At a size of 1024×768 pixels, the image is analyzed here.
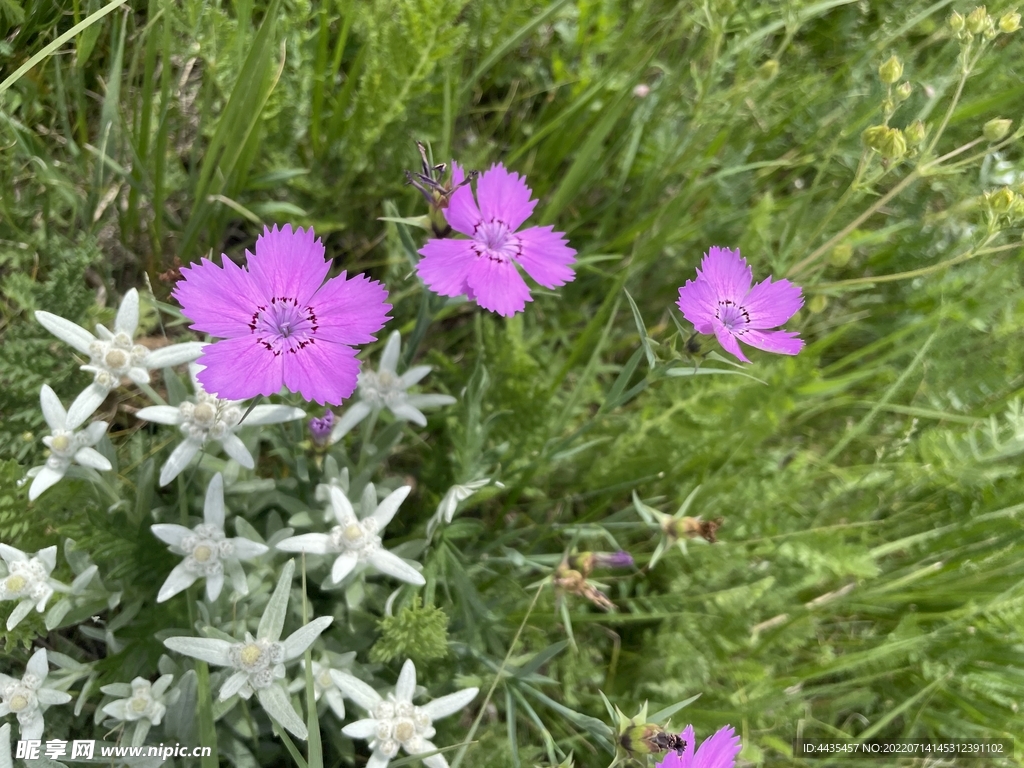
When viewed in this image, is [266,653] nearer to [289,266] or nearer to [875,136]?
[289,266]

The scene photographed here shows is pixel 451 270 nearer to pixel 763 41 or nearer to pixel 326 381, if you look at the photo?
pixel 326 381

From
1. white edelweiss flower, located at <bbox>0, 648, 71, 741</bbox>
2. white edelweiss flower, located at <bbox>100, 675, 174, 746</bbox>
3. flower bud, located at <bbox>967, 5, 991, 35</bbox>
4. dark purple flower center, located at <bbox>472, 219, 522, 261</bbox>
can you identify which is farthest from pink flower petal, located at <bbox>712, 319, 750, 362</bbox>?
white edelweiss flower, located at <bbox>0, 648, 71, 741</bbox>

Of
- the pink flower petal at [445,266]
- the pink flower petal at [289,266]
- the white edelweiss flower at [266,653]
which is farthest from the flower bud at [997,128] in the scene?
the white edelweiss flower at [266,653]

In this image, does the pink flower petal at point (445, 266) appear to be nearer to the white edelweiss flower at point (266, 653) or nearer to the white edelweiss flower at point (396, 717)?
the white edelweiss flower at point (266, 653)

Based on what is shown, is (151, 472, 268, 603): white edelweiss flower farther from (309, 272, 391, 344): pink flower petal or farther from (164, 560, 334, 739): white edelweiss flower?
(309, 272, 391, 344): pink flower petal

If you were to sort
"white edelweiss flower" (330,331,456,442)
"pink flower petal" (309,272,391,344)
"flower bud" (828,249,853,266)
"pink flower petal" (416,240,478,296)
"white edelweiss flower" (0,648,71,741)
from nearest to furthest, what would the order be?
1. "pink flower petal" (309,272,391,344)
2. "pink flower petal" (416,240,478,296)
3. "white edelweiss flower" (0,648,71,741)
4. "white edelweiss flower" (330,331,456,442)
5. "flower bud" (828,249,853,266)

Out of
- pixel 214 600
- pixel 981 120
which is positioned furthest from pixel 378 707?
pixel 981 120
